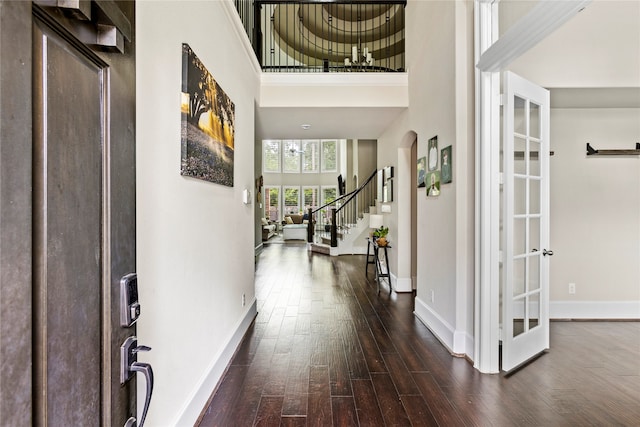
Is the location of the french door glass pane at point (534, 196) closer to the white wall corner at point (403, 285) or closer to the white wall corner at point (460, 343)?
the white wall corner at point (460, 343)

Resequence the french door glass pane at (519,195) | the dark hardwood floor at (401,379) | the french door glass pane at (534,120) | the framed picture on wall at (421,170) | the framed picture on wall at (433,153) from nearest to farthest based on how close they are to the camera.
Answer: the dark hardwood floor at (401,379)
the french door glass pane at (519,195)
the french door glass pane at (534,120)
the framed picture on wall at (433,153)
the framed picture on wall at (421,170)

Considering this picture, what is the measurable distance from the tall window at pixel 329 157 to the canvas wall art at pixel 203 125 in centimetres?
1334

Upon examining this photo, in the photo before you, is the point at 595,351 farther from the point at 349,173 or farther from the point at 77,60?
the point at 349,173

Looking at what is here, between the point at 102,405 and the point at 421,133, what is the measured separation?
368cm

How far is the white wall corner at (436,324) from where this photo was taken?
282 cm

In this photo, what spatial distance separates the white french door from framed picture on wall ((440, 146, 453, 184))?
0.49 m

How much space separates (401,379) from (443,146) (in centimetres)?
211

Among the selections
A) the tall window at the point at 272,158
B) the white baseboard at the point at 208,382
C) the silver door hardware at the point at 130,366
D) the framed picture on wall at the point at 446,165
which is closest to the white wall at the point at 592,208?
the framed picture on wall at the point at 446,165

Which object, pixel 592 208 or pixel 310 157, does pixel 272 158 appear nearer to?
pixel 310 157

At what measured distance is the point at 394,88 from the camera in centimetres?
407

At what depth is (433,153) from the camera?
325 cm

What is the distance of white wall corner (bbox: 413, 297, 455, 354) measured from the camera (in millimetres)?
2823

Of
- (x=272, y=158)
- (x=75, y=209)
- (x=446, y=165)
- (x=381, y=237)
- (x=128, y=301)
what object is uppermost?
(x=272, y=158)

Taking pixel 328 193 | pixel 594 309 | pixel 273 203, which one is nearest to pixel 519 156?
pixel 594 309
